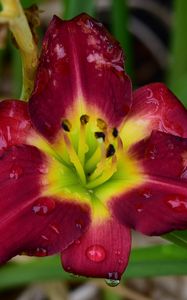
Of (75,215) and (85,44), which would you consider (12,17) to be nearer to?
(85,44)

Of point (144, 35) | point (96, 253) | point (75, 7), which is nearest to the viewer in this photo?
point (96, 253)

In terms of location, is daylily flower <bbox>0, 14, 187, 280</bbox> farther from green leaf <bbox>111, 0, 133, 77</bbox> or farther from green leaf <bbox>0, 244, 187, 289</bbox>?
green leaf <bbox>111, 0, 133, 77</bbox>

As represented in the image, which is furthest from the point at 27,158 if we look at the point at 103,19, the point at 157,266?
the point at 103,19

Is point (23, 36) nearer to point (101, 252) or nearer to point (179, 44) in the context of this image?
point (101, 252)

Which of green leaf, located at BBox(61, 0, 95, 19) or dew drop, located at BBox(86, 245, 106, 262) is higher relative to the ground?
green leaf, located at BBox(61, 0, 95, 19)

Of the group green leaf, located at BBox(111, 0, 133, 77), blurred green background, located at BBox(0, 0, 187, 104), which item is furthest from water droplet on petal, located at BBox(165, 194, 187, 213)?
blurred green background, located at BBox(0, 0, 187, 104)

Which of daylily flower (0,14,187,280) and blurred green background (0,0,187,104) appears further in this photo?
blurred green background (0,0,187,104)

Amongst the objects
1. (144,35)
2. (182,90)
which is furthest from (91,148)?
(144,35)
